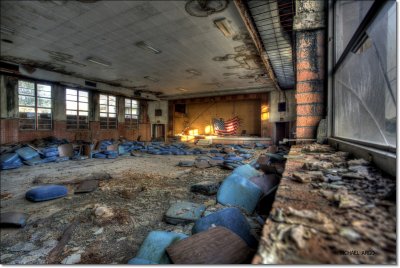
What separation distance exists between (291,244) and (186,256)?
0.58 meters

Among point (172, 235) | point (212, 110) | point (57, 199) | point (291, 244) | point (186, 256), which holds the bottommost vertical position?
point (57, 199)

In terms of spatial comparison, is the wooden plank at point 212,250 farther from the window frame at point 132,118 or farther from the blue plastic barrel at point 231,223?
the window frame at point 132,118

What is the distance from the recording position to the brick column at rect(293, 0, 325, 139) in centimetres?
318

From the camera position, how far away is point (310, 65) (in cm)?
320

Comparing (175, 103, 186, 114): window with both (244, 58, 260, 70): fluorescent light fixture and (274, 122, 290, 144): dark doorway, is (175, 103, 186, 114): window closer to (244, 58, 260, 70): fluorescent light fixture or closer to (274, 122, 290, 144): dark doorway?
(274, 122, 290, 144): dark doorway

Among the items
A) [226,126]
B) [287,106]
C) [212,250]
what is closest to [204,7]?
[212,250]

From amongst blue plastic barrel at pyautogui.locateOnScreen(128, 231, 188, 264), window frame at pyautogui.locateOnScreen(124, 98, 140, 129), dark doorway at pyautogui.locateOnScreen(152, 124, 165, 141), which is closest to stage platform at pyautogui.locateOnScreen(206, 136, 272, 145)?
dark doorway at pyautogui.locateOnScreen(152, 124, 165, 141)

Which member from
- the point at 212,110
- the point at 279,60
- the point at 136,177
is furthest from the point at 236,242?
the point at 212,110

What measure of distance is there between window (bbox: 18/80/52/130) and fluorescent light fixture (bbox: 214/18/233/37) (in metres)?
9.79

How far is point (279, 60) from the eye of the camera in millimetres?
8500

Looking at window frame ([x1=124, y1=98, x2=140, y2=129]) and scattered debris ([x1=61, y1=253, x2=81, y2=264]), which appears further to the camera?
window frame ([x1=124, y1=98, x2=140, y2=129])

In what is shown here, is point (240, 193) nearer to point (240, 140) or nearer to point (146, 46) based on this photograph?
point (146, 46)

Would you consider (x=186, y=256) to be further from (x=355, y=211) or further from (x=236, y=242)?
(x=355, y=211)

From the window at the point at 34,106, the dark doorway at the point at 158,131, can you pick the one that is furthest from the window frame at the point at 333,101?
the dark doorway at the point at 158,131
